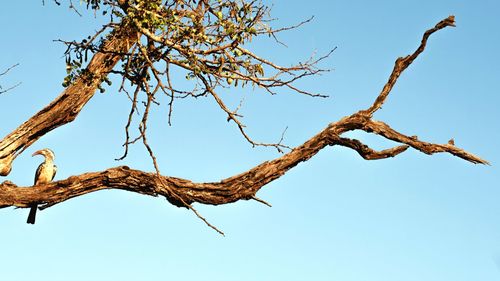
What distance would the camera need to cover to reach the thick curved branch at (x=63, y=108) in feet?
31.3

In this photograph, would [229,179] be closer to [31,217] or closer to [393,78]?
[393,78]

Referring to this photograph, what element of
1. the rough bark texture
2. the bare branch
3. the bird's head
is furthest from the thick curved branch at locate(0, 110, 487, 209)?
the bird's head

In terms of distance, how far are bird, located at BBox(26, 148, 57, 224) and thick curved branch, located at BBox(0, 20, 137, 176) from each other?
2.71 ft

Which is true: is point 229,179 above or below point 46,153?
below

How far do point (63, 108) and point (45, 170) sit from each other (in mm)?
1467

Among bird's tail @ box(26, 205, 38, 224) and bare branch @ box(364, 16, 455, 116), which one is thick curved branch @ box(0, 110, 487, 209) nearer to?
bare branch @ box(364, 16, 455, 116)

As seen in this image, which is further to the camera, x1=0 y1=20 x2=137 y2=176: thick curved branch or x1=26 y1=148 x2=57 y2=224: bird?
x1=26 y1=148 x2=57 y2=224: bird

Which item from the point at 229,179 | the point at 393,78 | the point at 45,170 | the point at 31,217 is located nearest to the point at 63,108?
the point at 45,170

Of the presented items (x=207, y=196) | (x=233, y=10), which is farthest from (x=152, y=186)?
(x=233, y=10)

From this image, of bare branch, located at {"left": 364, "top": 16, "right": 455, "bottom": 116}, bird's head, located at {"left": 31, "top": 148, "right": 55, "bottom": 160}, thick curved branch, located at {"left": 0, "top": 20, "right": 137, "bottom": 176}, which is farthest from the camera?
bird's head, located at {"left": 31, "top": 148, "right": 55, "bottom": 160}

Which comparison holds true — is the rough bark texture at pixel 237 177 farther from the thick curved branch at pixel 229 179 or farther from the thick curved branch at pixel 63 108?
the thick curved branch at pixel 63 108

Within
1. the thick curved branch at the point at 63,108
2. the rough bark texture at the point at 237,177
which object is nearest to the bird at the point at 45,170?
the thick curved branch at the point at 63,108

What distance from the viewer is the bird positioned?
10.4m

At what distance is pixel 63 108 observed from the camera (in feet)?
31.6
